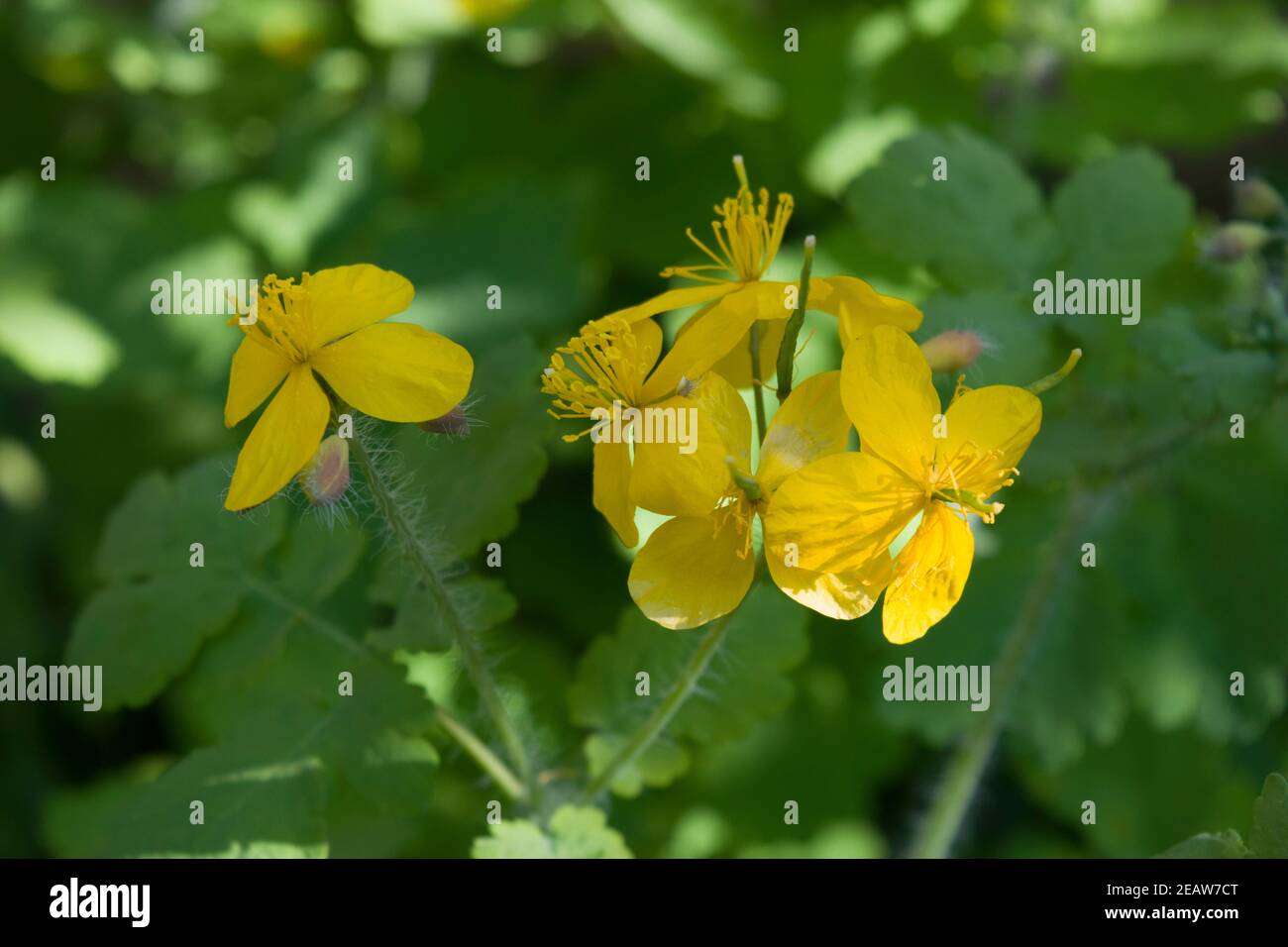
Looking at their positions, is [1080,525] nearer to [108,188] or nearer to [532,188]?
[532,188]

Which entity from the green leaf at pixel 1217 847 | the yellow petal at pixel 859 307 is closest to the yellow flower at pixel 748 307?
the yellow petal at pixel 859 307

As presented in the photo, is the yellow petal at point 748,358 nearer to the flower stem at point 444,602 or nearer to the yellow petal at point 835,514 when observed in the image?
the yellow petal at point 835,514

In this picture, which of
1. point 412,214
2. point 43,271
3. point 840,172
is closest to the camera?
point 840,172

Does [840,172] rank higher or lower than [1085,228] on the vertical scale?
higher

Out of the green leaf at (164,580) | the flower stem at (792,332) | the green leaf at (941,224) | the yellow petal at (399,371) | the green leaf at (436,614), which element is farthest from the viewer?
the green leaf at (941,224)

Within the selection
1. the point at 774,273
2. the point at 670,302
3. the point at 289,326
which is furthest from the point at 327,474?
the point at 774,273
